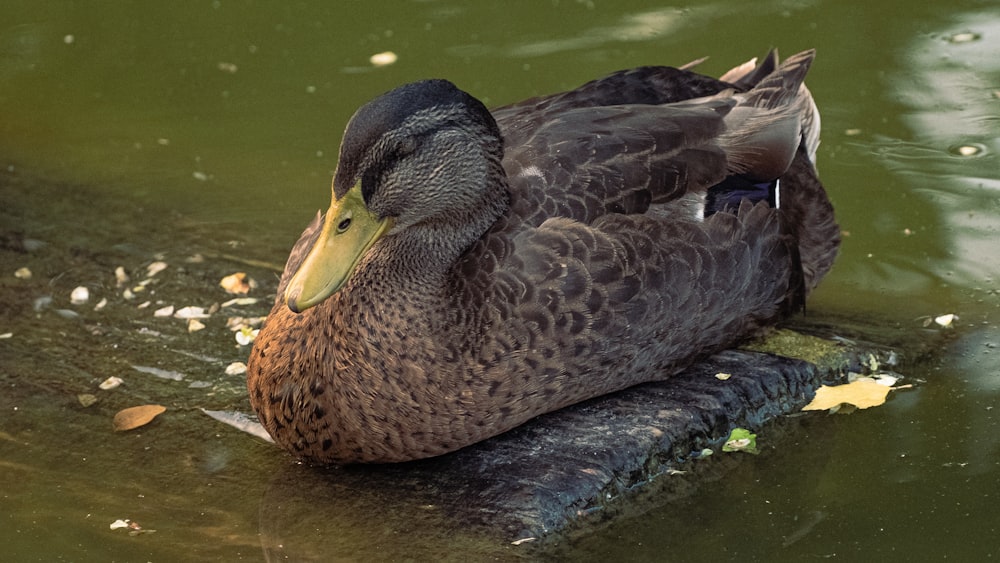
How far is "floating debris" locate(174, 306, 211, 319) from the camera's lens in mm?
5859

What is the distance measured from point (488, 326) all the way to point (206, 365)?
1415 mm

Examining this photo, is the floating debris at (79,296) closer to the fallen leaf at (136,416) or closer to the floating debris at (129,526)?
the fallen leaf at (136,416)

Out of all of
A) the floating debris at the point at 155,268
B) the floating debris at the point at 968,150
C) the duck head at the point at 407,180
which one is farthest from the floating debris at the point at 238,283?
the floating debris at the point at 968,150

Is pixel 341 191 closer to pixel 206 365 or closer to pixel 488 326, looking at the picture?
pixel 488 326

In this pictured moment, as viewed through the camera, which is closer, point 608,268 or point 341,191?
point 341,191

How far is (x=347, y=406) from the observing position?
184 inches

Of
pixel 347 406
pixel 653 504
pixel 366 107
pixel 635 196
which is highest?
pixel 366 107

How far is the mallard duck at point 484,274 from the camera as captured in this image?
4.52 metres

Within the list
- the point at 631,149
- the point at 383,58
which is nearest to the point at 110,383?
the point at 631,149

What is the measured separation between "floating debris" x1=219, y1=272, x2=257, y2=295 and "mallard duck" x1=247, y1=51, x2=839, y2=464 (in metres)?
0.95

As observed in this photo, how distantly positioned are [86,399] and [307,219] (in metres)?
1.66

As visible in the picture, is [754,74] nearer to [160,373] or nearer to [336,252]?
[336,252]

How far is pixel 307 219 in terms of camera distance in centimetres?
668

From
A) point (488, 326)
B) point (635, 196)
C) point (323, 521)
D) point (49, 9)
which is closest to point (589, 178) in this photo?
point (635, 196)
